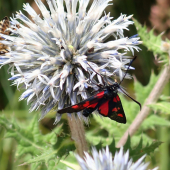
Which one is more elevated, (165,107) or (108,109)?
(108,109)

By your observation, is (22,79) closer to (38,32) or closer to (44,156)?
(38,32)

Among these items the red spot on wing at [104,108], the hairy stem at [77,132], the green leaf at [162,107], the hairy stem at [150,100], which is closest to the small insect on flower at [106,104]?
the red spot on wing at [104,108]

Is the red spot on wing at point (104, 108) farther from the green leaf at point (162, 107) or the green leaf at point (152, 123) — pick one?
the green leaf at point (152, 123)

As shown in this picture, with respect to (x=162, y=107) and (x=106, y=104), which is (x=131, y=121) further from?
(x=106, y=104)

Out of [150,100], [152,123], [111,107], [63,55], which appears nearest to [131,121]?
[152,123]

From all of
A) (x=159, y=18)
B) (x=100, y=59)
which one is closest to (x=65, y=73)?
(x=100, y=59)
